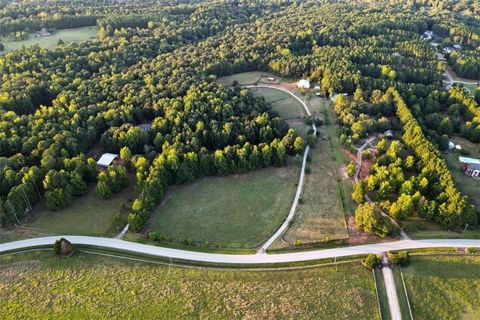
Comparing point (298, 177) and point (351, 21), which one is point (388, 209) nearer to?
point (298, 177)

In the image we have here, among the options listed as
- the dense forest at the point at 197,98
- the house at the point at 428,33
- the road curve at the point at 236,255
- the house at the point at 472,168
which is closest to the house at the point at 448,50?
the dense forest at the point at 197,98

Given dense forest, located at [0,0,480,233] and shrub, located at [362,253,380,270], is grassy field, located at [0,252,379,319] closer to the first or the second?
shrub, located at [362,253,380,270]

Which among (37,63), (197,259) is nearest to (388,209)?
(197,259)

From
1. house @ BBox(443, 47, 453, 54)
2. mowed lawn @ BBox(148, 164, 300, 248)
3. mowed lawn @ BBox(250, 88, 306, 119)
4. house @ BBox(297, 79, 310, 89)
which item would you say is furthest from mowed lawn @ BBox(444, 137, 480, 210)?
house @ BBox(443, 47, 453, 54)

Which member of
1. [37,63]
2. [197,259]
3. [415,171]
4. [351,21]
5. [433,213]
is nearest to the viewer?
[197,259]

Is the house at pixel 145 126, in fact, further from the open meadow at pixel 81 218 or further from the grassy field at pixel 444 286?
the grassy field at pixel 444 286

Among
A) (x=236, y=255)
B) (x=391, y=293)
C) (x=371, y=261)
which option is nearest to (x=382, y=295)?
(x=391, y=293)
